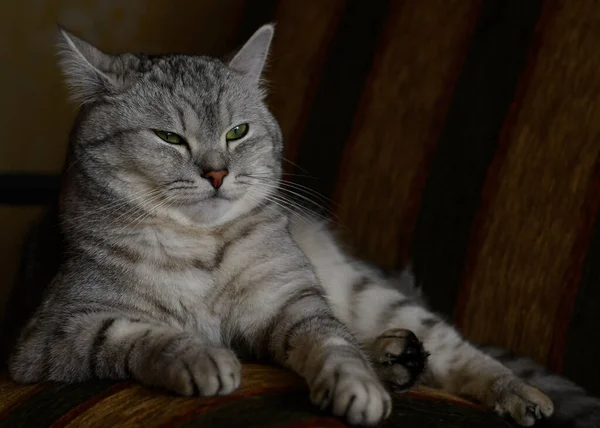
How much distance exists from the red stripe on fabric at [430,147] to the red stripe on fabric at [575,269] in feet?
1.06

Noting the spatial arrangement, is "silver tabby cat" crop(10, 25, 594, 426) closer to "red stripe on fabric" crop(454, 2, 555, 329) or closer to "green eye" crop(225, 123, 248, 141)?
"green eye" crop(225, 123, 248, 141)

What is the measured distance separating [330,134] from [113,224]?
0.61m

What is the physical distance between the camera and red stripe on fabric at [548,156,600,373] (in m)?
1.25

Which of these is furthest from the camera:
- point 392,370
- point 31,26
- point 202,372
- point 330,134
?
point 31,26

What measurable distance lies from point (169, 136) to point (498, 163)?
58cm

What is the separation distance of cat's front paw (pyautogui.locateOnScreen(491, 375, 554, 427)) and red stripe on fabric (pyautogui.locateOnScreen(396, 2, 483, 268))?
1.41 feet

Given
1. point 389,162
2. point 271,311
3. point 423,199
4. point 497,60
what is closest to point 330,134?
point 389,162

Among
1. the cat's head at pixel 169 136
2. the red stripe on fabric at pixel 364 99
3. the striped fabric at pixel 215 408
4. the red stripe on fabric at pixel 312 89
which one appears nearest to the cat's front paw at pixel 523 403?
the striped fabric at pixel 215 408

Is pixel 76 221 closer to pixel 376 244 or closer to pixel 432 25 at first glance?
pixel 376 244

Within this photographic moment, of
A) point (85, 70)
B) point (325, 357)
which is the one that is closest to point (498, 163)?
point (325, 357)

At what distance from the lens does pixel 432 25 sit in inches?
60.3

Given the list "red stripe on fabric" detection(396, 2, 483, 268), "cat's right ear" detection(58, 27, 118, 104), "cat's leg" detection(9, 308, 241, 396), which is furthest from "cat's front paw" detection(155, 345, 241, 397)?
"red stripe on fabric" detection(396, 2, 483, 268)

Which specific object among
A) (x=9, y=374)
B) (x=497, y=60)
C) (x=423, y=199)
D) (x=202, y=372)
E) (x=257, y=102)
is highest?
(x=497, y=60)

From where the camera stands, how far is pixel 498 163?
1383mm
